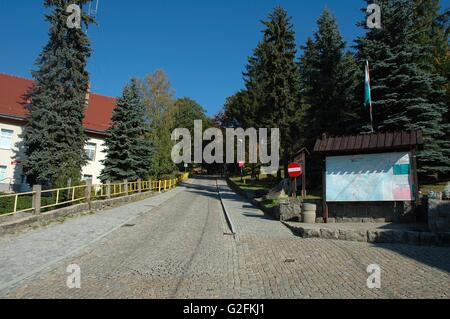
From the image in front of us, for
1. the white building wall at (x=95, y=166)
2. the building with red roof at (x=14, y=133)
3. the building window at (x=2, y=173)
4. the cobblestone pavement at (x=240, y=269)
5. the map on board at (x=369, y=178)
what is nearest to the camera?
the cobblestone pavement at (x=240, y=269)

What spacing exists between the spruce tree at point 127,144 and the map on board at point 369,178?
1857cm

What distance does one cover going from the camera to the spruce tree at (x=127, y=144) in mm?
27719

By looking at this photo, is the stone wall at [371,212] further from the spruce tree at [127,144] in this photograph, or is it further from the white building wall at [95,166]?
the white building wall at [95,166]

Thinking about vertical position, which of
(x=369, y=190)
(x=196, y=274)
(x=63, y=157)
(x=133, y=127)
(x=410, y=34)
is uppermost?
(x=410, y=34)

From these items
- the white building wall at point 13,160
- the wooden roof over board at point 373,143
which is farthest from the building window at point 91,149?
the wooden roof over board at point 373,143

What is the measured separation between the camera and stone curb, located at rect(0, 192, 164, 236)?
11.7m

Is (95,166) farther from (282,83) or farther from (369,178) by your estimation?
(369,178)

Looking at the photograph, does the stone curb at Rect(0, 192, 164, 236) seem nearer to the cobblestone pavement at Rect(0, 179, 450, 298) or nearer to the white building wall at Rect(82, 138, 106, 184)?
the cobblestone pavement at Rect(0, 179, 450, 298)

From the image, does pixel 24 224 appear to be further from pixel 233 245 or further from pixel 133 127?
pixel 133 127

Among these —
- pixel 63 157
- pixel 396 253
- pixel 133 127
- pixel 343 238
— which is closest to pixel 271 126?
pixel 133 127

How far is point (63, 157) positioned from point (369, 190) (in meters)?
22.9

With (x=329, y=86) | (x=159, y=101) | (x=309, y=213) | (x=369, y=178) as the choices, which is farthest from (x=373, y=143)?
(x=159, y=101)

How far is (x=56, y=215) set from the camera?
1482 centimetres
